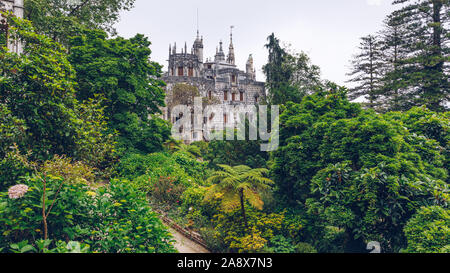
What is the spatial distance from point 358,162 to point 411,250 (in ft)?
9.61

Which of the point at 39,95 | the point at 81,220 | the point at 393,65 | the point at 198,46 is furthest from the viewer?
the point at 198,46

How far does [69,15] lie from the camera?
64.9 ft

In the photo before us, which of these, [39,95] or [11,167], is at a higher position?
[39,95]

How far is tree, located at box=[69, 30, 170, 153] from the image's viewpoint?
15.9 meters

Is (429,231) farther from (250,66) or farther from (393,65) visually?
(250,66)

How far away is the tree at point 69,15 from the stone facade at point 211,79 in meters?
21.8

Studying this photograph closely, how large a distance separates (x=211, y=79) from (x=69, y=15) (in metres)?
30.0

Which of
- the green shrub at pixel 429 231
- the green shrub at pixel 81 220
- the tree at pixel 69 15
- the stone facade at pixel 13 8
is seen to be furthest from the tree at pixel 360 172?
the tree at pixel 69 15

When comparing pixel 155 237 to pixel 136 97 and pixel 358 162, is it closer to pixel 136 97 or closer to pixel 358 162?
pixel 358 162

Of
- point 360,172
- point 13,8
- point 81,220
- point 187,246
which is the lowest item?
point 187,246

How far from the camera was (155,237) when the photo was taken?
582 centimetres

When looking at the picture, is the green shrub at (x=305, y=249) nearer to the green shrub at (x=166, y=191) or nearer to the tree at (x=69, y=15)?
the green shrub at (x=166, y=191)

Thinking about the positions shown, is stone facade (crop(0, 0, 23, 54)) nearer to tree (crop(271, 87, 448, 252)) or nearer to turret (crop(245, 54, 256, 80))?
tree (crop(271, 87, 448, 252))

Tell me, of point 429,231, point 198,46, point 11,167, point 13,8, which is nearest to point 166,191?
point 11,167
